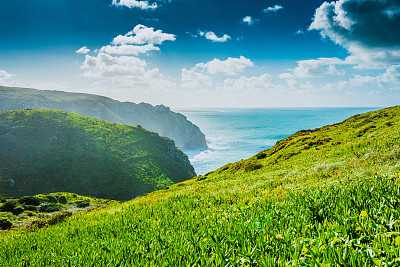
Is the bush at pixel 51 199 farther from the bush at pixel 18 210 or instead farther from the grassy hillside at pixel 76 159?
the grassy hillside at pixel 76 159

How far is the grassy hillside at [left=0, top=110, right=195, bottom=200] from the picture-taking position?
389 feet

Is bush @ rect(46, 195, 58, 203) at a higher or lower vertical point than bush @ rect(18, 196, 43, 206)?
lower

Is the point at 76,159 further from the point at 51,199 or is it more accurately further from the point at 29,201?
the point at 29,201

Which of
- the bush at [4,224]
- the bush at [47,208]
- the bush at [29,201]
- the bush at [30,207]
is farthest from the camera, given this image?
the bush at [29,201]

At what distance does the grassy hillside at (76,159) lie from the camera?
4670 inches

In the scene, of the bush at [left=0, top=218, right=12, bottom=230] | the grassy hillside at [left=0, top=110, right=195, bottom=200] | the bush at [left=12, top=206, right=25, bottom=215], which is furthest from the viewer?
the grassy hillside at [left=0, top=110, right=195, bottom=200]

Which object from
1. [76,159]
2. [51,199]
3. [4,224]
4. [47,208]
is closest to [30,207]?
[47,208]

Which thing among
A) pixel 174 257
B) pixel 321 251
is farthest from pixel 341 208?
pixel 174 257

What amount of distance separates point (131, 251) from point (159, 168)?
6597 inches

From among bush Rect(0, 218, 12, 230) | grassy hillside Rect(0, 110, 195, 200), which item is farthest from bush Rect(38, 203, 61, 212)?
grassy hillside Rect(0, 110, 195, 200)

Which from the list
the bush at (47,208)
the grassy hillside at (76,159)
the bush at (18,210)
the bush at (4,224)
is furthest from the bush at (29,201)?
the grassy hillside at (76,159)

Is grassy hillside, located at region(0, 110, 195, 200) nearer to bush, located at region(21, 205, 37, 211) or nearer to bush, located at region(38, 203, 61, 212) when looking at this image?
bush, located at region(38, 203, 61, 212)

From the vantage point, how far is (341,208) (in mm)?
4508

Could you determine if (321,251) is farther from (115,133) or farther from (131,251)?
(115,133)
